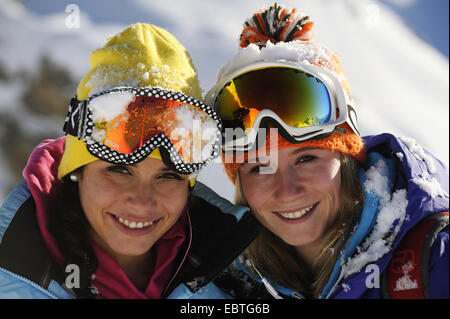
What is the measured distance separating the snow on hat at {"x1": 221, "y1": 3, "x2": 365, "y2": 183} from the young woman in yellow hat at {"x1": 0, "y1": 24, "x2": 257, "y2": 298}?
41 centimetres

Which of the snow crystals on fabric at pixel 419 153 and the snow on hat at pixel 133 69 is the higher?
the snow on hat at pixel 133 69

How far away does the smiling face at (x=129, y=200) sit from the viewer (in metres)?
2.42

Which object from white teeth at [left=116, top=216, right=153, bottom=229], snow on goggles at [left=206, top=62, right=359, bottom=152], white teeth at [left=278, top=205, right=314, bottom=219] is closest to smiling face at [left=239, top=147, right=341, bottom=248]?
white teeth at [left=278, top=205, right=314, bottom=219]

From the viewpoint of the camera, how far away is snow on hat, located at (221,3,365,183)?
8.74 ft

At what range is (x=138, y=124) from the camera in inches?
97.3

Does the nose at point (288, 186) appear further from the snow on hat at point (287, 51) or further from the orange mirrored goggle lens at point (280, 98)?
the orange mirrored goggle lens at point (280, 98)

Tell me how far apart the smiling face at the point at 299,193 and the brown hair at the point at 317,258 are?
0.06 meters

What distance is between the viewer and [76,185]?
2.63 m

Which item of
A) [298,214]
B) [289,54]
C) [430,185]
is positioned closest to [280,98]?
[289,54]

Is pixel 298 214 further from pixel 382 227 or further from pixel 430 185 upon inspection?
pixel 430 185

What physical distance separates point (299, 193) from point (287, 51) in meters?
0.95

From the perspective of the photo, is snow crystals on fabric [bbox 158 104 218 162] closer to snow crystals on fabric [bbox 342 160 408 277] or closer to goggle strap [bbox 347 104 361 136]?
goggle strap [bbox 347 104 361 136]

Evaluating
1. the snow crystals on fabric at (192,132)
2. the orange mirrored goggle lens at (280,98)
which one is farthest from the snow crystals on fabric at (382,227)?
the snow crystals on fabric at (192,132)

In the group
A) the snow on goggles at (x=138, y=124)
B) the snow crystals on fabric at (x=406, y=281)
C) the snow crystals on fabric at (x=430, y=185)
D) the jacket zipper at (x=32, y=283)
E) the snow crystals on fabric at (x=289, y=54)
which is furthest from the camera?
the snow crystals on fabric at (x=289, y=54)
